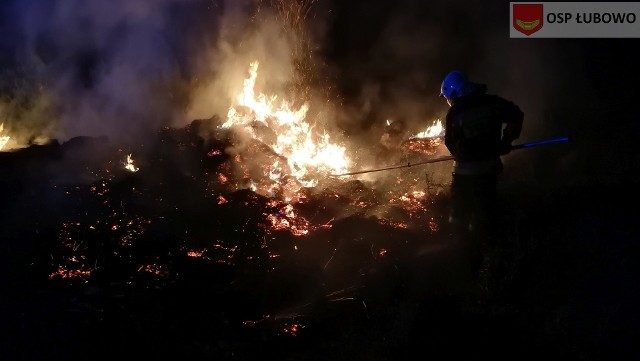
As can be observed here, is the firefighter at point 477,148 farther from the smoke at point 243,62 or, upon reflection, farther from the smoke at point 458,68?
the smoke at point 243,62

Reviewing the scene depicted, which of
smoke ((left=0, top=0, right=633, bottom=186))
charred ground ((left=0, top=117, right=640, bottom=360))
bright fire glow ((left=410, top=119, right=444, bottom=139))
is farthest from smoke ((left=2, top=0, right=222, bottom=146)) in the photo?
bright fire glow ((left=410, top=119, right=444, bottom=139))

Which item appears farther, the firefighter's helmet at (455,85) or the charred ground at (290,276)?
the firefighter's helmet at (455,85)

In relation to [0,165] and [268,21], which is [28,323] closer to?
[0,165]

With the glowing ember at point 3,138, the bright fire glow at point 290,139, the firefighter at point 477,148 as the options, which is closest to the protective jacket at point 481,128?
the firefighter at point 477,148

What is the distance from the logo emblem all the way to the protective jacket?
18.7 feet

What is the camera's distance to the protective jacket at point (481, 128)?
452cm

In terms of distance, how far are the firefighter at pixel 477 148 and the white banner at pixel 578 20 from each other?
539cm

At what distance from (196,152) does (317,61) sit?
542cm

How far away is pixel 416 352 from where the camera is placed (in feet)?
11.7

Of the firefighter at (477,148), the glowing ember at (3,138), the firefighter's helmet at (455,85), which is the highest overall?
the glowing ember at (3,138)

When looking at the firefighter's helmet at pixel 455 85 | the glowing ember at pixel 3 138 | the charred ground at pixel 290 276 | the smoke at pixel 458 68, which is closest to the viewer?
the charred ground at pixel 290 276

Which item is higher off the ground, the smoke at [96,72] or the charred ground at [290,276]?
the smoke at [96,72]

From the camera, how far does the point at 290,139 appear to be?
29.2ft

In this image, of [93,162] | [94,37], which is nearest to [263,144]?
[93,162]
